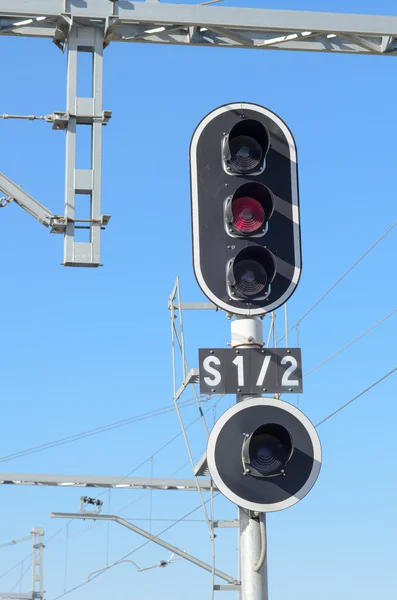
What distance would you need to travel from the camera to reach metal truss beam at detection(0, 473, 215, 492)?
27.5 metres

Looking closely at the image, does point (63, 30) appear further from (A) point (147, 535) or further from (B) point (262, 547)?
(A) point (147, 535)

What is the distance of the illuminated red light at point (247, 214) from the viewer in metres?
5.89

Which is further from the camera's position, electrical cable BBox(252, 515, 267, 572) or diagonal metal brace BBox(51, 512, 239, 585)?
diagonal metal brace BBox(51, 512, 239, 585)

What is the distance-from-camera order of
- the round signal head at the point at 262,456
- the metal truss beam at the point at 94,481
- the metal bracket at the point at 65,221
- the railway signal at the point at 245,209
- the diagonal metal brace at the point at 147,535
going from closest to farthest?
the round signal head at the point at 262,456, the railway signal at the point at 245,209, the metal bracket at the point at 65,221, the diagonal metal brace at the point at 147,535, the metal truss beam at the point at 94,481

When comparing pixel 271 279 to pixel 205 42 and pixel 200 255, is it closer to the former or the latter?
pixel 200 255

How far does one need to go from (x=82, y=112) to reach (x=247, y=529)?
2.96 metres

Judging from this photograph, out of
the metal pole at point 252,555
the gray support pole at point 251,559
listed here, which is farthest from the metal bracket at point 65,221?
the gray support pole at point 251,559

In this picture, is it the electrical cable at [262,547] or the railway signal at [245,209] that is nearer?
the electrical cable at [262,547]

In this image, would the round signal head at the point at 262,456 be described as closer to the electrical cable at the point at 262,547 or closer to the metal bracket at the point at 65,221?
the electrical cable at the point at 262,547

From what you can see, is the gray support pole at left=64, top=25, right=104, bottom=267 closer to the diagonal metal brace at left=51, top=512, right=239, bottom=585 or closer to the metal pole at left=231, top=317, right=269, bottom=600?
the metal pole at left=231, top=317, right=269, bottom=600

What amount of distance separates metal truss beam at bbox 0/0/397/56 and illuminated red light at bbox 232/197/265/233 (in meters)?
1.89

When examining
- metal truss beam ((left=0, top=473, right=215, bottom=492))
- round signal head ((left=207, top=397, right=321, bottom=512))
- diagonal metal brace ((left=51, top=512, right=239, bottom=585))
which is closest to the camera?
round signal head ((left=207, top=397, right=321, bottom=512))

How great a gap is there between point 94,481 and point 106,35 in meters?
21.9

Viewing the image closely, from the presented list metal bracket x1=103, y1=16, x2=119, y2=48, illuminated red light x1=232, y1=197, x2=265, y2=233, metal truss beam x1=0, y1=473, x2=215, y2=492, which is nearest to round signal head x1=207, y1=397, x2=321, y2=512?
illuminated red light x1=232, y1=197, x2=265, y2=233
